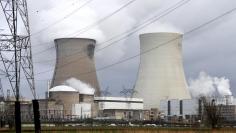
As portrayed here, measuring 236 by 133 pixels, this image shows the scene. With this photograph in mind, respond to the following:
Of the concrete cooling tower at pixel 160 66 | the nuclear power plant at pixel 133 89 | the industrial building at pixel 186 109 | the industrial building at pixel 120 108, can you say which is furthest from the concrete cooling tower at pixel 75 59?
the industrial building at pixel 120 108

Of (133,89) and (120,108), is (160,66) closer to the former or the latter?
(133,89)

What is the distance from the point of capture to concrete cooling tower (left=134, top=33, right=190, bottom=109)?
5809 cm

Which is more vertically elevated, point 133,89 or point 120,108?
point 133,89

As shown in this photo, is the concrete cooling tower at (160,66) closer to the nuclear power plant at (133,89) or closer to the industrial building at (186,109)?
the nuclear power plant at (133,89)

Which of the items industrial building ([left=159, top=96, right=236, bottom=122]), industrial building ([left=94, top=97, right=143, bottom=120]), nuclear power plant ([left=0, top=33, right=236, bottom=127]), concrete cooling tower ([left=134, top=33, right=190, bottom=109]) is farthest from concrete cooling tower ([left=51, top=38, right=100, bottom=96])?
industrial building ([left=94, top=97, right=143, bottom=120])

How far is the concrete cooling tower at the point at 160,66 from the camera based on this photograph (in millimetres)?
58094

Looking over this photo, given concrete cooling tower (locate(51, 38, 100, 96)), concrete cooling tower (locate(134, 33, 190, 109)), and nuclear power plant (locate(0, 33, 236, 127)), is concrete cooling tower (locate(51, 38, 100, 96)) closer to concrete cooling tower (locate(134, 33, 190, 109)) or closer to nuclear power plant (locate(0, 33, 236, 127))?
nuclear power plant (locate(0, 33, 236, 127))

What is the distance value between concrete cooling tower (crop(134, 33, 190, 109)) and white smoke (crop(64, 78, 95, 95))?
14.2 m

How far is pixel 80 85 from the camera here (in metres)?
88.2

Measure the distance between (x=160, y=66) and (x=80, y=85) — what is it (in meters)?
29.6

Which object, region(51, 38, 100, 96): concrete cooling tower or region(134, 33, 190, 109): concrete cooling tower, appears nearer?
region(134, 33, 190, 109): concrete cooling tower

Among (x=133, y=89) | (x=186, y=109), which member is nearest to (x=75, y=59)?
(x=133, y=89)

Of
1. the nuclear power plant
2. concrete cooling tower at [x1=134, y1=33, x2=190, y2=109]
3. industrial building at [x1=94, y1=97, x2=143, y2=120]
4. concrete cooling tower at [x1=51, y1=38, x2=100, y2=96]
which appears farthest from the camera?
industrial building at [x1=94, y1=97, x2=143, y2=120]

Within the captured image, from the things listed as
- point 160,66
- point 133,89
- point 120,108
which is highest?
point 160,66
